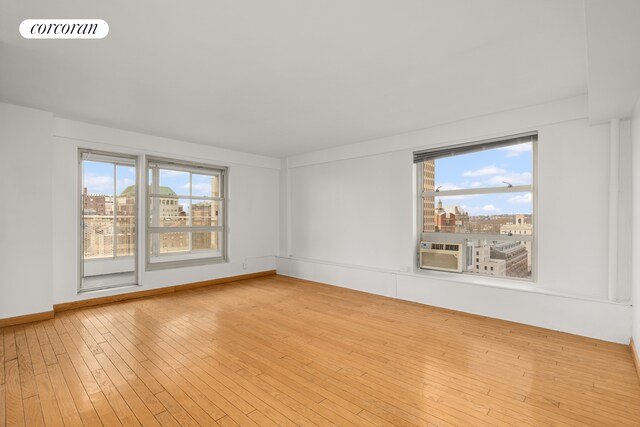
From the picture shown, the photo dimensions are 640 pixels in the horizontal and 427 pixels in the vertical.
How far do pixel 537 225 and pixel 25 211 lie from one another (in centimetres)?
662

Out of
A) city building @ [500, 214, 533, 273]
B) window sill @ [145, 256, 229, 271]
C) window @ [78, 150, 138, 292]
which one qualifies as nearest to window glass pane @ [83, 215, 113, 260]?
window @ [78, 150, 138, 292]

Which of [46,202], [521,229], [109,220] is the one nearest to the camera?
[46,202]

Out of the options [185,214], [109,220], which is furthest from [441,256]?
[109,220]

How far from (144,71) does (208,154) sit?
3130 millimetres

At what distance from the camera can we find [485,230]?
4445 millimetres

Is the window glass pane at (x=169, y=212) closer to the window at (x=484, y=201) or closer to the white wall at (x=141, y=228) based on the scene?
the white wall at (x=141, y=228)

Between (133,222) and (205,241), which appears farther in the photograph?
(205,241)

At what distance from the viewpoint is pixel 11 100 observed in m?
3.64

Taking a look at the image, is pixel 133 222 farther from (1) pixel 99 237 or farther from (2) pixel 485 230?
(2) pixel 485 230

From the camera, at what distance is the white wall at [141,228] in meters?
4.34

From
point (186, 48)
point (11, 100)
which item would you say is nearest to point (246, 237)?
point (11, 100)

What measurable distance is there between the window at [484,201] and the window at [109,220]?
5154 millimetres

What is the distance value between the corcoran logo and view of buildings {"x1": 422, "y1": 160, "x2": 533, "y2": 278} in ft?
14.9

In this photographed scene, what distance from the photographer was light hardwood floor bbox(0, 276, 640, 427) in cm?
203
